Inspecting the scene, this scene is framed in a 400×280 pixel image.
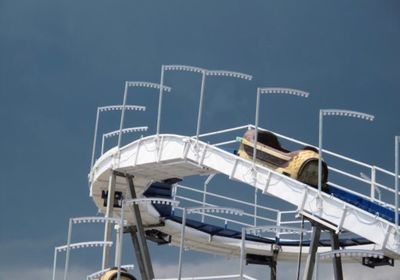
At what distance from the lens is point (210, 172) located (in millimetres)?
34750

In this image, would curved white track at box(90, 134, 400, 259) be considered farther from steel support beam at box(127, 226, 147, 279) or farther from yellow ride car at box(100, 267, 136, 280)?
yellow ride car at box(100, 267, 136, 280)

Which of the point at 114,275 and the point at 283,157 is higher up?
the point at 283,157

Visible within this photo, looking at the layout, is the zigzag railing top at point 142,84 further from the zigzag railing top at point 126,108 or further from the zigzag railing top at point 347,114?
the zigzag railing top at point 347,114

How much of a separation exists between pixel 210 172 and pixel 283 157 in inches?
137

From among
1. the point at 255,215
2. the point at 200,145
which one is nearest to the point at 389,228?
the point at 200,145

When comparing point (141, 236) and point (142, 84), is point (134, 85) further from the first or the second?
point (141, 236)

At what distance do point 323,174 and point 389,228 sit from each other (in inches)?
162

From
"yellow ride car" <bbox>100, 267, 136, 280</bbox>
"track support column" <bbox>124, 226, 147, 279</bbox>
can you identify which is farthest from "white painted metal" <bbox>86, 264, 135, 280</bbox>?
"track support column" <bbox>124, 226, 147, 279</bbox>

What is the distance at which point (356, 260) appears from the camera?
1700 inches

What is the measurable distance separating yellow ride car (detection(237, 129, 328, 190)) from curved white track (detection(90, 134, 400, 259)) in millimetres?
1007

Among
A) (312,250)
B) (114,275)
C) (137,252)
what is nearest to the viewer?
(114,275)

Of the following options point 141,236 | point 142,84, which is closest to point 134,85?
point 142,84

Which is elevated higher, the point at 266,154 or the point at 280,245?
the point at 266,154

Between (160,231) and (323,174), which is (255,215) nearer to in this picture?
(160,231)
